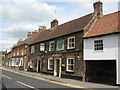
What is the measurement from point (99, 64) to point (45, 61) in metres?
10.8

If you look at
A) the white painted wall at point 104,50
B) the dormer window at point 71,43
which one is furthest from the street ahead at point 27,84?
the dormer window at point 71,43

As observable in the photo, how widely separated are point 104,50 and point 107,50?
0.33m

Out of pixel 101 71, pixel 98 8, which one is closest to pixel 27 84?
pixel 101 71

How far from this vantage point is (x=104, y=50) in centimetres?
1305

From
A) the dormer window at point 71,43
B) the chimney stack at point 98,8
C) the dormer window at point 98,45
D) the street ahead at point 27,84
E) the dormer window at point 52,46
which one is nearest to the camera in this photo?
the street ahead at point 27,84

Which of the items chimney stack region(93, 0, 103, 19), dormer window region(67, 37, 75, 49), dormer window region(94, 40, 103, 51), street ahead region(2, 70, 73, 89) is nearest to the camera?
street ahead region(2, 70, 73, 89)

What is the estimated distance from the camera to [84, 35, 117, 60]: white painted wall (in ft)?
40.8

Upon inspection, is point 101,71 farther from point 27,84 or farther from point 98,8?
point 98,8

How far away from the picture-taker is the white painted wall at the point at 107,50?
12.1 metres

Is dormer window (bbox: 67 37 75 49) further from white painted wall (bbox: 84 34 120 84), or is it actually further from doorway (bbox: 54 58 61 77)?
doorway (bbox: 54 58 61 77)

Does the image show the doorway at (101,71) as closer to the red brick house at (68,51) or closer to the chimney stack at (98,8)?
the red brick house at (68,51)

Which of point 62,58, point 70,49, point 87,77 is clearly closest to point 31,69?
point 62,58

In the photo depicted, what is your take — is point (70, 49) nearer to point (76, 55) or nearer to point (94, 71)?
point (76, 55)

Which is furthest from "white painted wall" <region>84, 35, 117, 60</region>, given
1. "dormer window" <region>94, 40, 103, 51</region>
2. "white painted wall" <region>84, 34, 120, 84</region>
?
"dormer window" <region>94, 40, 103, 51</region>
